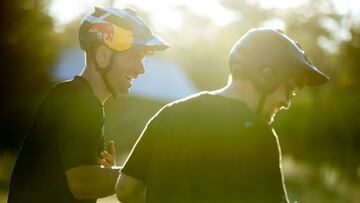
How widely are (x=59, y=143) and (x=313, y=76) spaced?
1.33 meters

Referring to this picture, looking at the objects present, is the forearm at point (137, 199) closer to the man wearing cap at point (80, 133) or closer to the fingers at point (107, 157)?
the man wearing cap at point (80, 133)

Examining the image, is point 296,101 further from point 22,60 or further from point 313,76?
point 313,76

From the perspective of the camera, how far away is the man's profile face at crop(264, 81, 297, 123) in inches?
143

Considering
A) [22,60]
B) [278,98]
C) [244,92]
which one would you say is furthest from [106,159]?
[22,60]

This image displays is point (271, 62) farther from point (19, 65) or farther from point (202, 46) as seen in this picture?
point (202, 46)

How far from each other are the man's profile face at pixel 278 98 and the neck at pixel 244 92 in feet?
0.27

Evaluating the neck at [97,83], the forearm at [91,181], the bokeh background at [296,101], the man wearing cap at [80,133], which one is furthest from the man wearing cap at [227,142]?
the bokeh background at [296,101]

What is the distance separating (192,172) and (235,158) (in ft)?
0.73

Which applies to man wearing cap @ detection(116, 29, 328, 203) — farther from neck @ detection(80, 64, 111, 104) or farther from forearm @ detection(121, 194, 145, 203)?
neck @ detection(80, 64, 111, 104)

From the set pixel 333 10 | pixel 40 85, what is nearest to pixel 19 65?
pixel 40 85

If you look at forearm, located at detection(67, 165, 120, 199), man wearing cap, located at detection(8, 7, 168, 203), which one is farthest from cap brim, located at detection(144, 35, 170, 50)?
forearm, located at detection(67, 165, 120, 199)

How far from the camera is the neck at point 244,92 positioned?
3.51 m

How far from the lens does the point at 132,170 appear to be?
360 cm

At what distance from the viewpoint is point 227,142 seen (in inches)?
134
